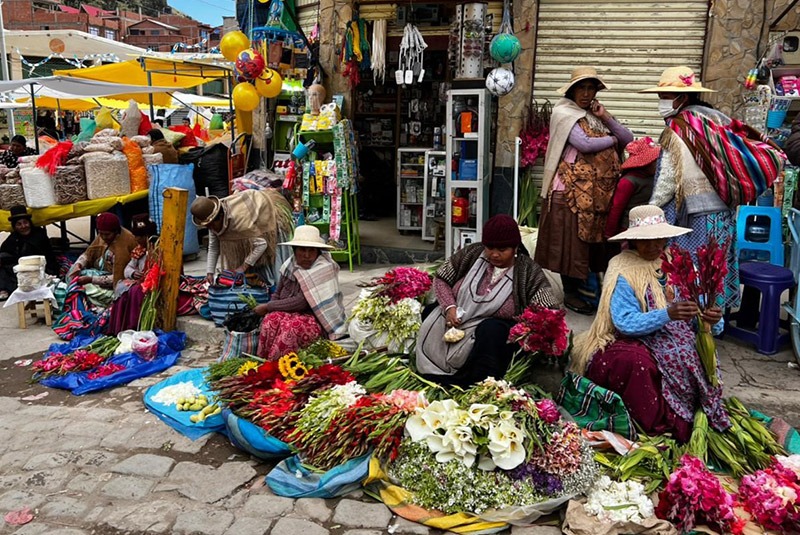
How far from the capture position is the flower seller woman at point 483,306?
13.9 ft

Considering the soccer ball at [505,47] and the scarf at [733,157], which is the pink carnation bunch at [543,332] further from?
the soccer ball at [505,47]

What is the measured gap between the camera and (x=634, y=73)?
6832 mm

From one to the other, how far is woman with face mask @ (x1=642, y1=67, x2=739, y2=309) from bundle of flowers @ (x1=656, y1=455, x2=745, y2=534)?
2.00 m

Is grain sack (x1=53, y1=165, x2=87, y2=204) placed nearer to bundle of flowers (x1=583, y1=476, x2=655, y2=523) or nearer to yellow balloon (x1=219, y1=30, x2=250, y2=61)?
yellow balloon (x1=219, y1=30, x2=250, y2=61)

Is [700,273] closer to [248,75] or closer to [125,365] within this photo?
[125,365]

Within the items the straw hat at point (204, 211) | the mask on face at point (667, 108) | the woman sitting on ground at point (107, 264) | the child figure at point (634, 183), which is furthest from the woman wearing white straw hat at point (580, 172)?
the woman sitting on ground at point (107, 264)

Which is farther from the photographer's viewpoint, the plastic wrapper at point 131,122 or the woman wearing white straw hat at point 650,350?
the plastic wrapper at point 131,122

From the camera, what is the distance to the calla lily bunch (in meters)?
3.43

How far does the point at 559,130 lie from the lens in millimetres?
5379

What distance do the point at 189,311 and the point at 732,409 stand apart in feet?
15.6

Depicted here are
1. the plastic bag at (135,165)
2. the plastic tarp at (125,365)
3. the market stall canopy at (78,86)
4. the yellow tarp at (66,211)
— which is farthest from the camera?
the market stall canopy at (78,86)

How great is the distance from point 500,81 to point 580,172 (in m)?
1.72

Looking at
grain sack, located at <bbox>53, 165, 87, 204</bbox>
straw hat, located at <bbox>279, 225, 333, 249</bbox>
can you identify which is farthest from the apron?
grain sack, located at <bbox>53, 165, 87, 204</bbox>

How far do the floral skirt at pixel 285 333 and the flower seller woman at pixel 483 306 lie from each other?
0.88 meters
